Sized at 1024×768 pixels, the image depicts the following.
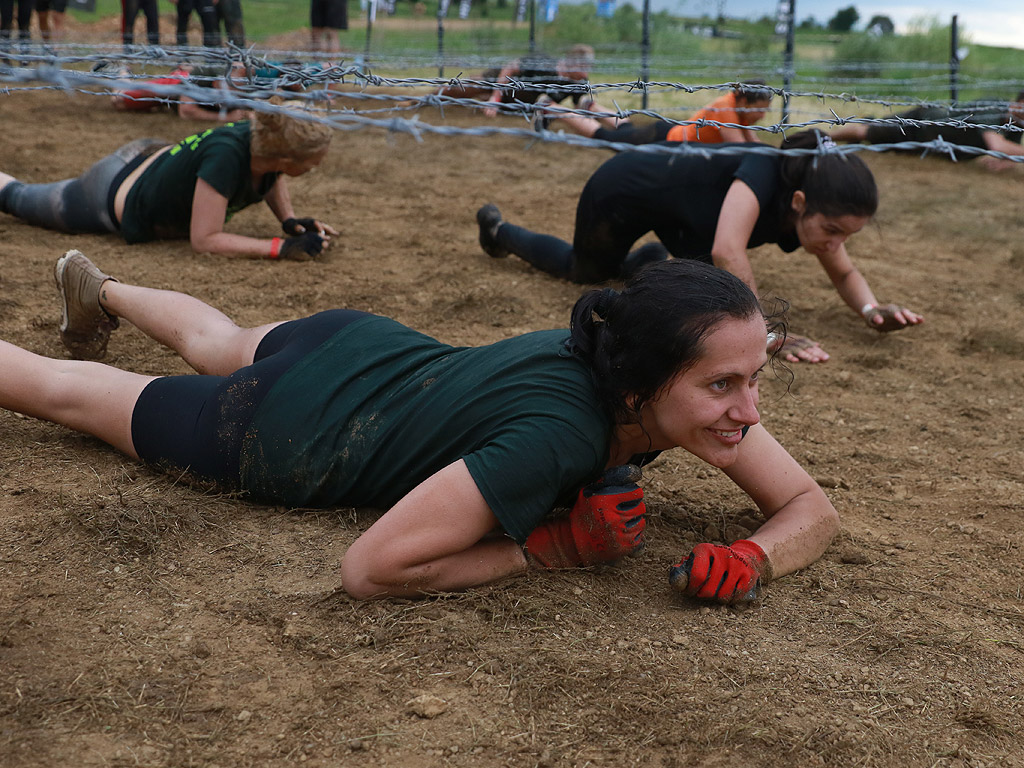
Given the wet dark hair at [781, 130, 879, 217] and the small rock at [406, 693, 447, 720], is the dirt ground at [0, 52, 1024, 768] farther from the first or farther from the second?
the wet dark hair at [781, 130, 879, 217]

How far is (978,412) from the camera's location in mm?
3576

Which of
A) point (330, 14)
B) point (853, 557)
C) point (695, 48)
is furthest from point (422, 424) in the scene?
point (695, 48)

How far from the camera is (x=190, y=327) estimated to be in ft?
9.20

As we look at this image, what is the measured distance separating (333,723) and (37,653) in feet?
1.93

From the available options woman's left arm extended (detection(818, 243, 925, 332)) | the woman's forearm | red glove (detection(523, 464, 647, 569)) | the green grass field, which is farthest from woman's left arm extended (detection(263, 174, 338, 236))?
the green grass field

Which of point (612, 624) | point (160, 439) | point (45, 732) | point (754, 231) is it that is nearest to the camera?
point (45, 732)

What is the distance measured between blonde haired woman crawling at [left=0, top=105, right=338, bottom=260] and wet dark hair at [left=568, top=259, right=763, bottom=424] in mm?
2596

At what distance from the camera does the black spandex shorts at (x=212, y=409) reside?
234cm

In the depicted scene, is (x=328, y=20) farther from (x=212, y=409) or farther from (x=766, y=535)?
(x=766, y=535)

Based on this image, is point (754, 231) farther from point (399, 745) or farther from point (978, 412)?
point (399, 745)

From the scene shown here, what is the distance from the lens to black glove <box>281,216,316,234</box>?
479cm

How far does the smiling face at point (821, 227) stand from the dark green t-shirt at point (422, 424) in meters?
1.84

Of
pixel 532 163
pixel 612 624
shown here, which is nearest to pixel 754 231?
pixel 612 624

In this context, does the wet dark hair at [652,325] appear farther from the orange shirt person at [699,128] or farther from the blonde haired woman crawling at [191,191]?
the orange shirt person at [699,128]
